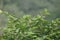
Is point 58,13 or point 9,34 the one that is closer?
point 9,34

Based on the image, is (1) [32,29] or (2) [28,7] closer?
(1) [32,29]

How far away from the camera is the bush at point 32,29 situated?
78.3 inches

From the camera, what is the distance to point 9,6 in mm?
3545

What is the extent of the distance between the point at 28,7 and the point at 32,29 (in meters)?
1.45

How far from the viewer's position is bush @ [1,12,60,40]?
199 cm

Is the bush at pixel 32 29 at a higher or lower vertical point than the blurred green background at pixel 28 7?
lower

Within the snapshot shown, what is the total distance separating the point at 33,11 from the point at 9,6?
1.47ft

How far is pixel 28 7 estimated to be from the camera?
346cm

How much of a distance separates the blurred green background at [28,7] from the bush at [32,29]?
3.86 ft

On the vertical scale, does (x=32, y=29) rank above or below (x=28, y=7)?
below

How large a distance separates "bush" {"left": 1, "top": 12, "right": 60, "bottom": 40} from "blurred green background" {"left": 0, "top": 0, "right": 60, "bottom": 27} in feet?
3.86

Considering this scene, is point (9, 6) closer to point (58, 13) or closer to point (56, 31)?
point (58, 13)

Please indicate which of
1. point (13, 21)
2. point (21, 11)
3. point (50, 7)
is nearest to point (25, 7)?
point (21, 11)

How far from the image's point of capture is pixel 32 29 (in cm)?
205
